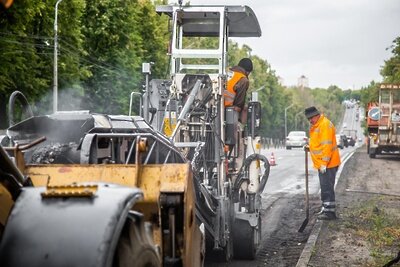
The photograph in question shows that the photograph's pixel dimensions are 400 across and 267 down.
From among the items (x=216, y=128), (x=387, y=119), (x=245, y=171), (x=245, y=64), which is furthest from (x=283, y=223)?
(x=387, y=119)

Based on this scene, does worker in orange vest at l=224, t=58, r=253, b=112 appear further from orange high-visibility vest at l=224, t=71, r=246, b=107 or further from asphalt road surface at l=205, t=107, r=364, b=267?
asphalt road surface at l=205, t=107, r=364, b=267

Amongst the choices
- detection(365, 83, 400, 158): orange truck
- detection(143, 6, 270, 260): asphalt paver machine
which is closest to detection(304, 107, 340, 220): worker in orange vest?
detection(143, 6, 270, 260): asphalt paver machine

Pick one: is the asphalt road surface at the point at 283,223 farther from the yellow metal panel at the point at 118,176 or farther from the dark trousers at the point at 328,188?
the yellow metal panel at the point at 118,176

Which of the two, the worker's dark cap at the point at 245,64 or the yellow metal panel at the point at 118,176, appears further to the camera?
the worker's dark cap at the point at 245,64

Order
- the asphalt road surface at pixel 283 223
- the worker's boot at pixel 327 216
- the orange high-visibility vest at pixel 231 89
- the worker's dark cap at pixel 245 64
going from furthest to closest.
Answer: the worker's boot at pixel 327 216
the worker's dark cap at pixel 245 64
the orange high-visibility vest at pixel 231 89
the asphalt road surface at pixel 283 223

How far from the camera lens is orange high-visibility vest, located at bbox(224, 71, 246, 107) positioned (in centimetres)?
937

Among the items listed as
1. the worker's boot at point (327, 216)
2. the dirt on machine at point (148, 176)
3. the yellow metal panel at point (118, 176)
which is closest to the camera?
the dirt on machine at point (148, 176)

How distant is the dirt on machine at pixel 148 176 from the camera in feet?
10.0

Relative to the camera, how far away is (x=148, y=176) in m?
4.70

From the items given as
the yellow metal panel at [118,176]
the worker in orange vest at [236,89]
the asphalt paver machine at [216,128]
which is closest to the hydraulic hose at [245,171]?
the asphalt paver machine at [216,128]

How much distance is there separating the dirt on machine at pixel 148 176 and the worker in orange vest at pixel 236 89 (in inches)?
9.8

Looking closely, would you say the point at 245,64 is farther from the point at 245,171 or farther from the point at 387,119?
the point at 387,119

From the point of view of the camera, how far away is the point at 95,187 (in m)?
3.25

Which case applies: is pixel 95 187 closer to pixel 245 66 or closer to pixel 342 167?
pixel 245 66
